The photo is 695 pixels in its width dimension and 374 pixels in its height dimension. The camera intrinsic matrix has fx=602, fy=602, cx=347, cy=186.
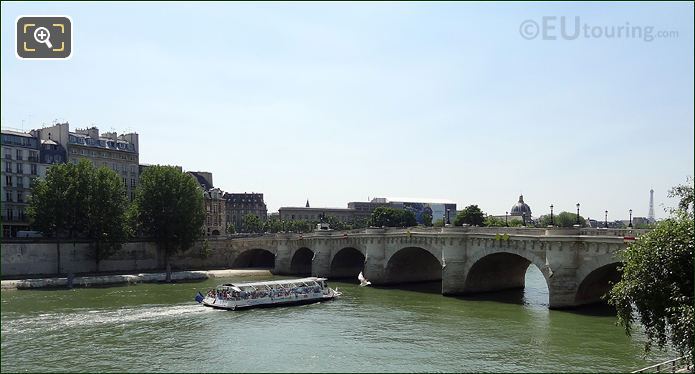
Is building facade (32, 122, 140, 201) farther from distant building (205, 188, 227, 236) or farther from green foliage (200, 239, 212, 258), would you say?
green foliage (200, 239, 212, 258)

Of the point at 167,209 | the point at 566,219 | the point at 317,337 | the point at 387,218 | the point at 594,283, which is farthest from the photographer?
the point at 566,219

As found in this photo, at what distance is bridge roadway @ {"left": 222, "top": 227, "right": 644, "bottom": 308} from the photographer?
48.5 meters

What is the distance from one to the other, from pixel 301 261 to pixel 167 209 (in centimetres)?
2180

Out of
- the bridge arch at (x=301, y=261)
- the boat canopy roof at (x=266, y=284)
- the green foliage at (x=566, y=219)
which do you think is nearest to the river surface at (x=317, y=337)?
the boat canopy roof at (x=266, y=284)

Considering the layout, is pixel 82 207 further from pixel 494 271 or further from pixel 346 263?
pixel 494 271

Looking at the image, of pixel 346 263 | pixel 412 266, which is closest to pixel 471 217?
pixel 346 263

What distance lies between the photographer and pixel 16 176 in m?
91.8

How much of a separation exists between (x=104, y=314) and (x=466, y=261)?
3365 centimetres

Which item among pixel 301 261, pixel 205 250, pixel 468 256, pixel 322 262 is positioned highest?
pixel 468 256

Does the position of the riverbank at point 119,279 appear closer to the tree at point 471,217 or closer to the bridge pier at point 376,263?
the bridge pier at point 376,263

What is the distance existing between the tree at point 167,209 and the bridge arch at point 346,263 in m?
24.8

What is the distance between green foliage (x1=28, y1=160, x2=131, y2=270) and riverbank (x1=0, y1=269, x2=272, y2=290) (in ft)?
23.0

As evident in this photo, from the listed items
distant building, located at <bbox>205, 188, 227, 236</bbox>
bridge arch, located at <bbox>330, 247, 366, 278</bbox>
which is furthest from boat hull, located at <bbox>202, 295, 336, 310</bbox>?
distant building, located at <bbox>205, 188, 227, 236</bbox>

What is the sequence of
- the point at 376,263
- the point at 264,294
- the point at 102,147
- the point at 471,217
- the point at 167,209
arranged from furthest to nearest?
the point at 471,217, the point at 102,147, the point at 167,209, the point at 376,263, the point at 264,294
